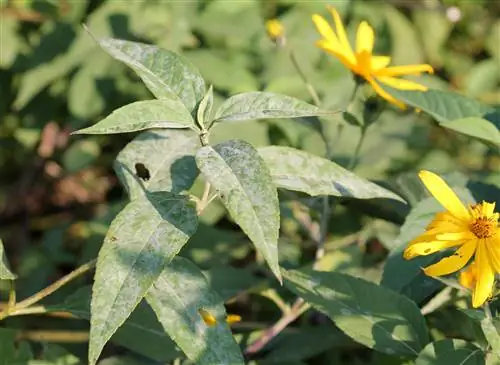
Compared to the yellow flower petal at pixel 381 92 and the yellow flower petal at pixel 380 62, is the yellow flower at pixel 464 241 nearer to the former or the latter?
the yellow flower petal at pixel 381 92

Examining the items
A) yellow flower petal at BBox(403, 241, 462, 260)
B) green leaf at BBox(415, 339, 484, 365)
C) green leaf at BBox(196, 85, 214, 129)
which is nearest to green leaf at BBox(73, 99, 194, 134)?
green leaf at BBox(196, 85, 214, 129)

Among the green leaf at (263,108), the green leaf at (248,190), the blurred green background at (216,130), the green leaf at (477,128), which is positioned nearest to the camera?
the green leaf at (248,190)

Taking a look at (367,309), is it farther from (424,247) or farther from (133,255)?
(133,255)

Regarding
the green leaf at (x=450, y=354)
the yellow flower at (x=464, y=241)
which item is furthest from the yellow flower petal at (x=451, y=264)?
the green leaf at (x=450, y=354)

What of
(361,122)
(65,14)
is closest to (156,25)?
(65,14)

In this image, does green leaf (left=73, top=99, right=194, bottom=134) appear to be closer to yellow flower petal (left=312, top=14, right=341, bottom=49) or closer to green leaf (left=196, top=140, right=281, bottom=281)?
green leaf (left=196, top=140, right=281, bottom=281)

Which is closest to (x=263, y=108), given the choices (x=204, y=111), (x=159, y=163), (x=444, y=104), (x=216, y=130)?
(x=204, y=111)

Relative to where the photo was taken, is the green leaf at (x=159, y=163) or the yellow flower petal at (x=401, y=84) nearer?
the green leaf at (x=159, y=163)
